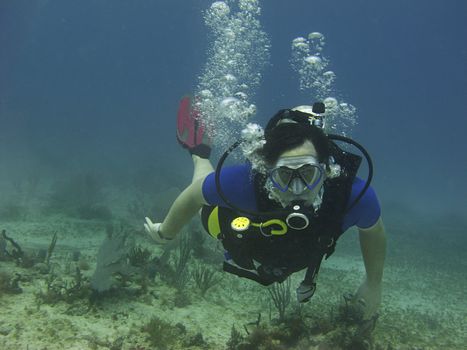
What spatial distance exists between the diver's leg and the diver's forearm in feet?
8.27

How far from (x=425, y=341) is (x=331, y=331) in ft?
6.33

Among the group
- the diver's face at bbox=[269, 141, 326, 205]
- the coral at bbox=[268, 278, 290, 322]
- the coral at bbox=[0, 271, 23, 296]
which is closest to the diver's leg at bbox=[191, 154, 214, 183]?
the coral at bbox=[268, 278, 290, 322]

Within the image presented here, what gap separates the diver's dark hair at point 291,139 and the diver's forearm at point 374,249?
0.91 meters

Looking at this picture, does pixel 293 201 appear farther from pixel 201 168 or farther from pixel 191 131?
pixel 191 131

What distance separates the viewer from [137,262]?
6.00 m

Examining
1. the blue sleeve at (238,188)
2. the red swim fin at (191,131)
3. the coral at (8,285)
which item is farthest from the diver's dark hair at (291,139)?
the coral at (8,285)

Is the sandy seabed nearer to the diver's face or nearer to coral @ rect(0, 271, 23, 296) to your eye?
coral @ rect(0, 271, 23, 296)

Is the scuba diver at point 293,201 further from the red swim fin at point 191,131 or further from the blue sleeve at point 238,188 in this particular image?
the red swim fin at point 191,131

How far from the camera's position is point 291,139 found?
3.25 metres

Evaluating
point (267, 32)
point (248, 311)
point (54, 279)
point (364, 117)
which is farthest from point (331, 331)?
point (364, 117)

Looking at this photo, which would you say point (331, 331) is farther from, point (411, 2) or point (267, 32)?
point (267, 32)

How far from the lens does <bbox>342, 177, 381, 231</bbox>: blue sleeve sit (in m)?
3.36

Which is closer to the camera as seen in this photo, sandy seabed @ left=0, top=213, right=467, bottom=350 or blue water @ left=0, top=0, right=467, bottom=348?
sandy seabed @ left=0, top=213, right=467, bottom=350

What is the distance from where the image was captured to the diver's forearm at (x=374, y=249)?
11.6 feet
